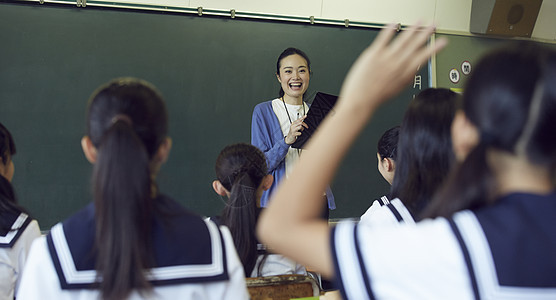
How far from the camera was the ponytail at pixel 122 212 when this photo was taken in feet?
3.32

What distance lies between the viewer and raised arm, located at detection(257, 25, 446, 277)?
65 cm

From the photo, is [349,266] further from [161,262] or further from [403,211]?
[403,211]

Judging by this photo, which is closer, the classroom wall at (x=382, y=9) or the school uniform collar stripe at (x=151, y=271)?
the school uniform collar stripe at (x=151, y=271)

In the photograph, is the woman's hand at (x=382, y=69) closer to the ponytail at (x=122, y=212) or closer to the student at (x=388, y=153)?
the ponytail at (x=122, y=212)

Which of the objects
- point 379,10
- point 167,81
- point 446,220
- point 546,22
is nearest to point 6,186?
point 446,220

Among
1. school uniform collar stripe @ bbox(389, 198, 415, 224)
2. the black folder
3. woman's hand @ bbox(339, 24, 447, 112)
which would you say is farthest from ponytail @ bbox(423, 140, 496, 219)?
the black folder

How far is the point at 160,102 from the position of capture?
1131 mm

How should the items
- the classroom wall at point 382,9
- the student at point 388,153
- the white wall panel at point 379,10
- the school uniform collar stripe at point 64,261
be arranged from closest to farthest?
1. the school uniform collar stripe at point 64,261
2. the student at point 388,153
3. the classroom wall at point 382,9
4. the white wall panel at point 379,10

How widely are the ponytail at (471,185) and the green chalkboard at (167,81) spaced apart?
3001 mm

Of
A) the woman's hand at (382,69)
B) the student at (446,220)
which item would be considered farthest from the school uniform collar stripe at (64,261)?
the woman's hand at (382,69)

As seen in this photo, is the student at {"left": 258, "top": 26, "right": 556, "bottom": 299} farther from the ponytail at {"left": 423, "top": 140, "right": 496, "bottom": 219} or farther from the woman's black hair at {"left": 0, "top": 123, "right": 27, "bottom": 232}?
the woman's black hair at {"left": 0, "top": 123, "right": 27, "bottom": 232}

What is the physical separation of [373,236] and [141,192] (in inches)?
21.3

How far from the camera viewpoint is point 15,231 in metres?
1.68

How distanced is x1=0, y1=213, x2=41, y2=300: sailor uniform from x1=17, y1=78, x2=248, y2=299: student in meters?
0.70
